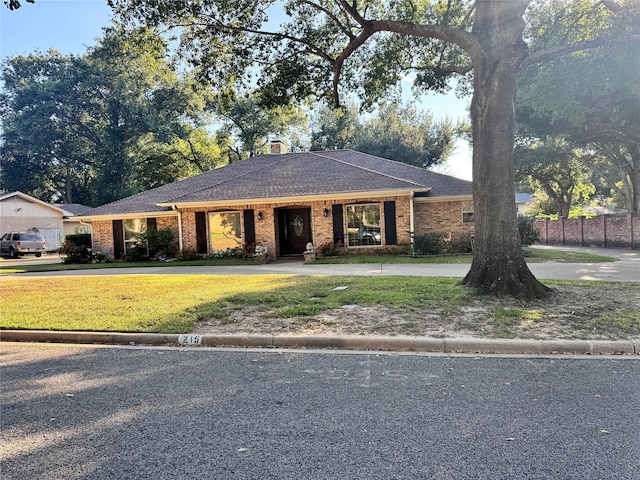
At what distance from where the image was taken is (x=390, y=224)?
17.5 meters

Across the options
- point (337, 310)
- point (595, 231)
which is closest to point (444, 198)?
point (595, 231)

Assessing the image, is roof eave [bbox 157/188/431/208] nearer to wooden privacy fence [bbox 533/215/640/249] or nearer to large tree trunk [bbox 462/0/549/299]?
large tree trunk [bbox 462/0/549/299]

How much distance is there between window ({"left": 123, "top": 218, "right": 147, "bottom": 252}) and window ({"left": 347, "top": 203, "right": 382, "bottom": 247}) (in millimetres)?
10113

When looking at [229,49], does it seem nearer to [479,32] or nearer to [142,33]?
[142,33]

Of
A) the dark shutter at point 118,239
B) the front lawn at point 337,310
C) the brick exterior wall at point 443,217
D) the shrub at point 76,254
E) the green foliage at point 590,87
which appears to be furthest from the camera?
the dark shutter at point 118,239

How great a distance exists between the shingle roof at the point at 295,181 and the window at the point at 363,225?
1040 millimetres

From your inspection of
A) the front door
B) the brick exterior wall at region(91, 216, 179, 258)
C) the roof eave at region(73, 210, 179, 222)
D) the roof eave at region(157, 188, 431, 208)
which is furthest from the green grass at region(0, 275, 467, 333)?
the brick exterior wall at region(91, 216, 179, 258)

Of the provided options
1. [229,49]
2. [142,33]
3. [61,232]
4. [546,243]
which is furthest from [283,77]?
[61,232]

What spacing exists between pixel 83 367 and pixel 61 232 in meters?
36.8

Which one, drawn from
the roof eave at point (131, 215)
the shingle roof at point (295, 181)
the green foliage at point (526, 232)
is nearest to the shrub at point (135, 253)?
the roof eave at point (131, 215)

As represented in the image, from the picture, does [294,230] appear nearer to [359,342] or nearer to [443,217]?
[443,217]

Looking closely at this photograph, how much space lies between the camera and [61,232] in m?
36.0

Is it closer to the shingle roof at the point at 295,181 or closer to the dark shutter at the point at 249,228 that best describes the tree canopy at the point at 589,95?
the shingle roof at the point at 295,181

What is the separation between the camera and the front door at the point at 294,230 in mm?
19172
